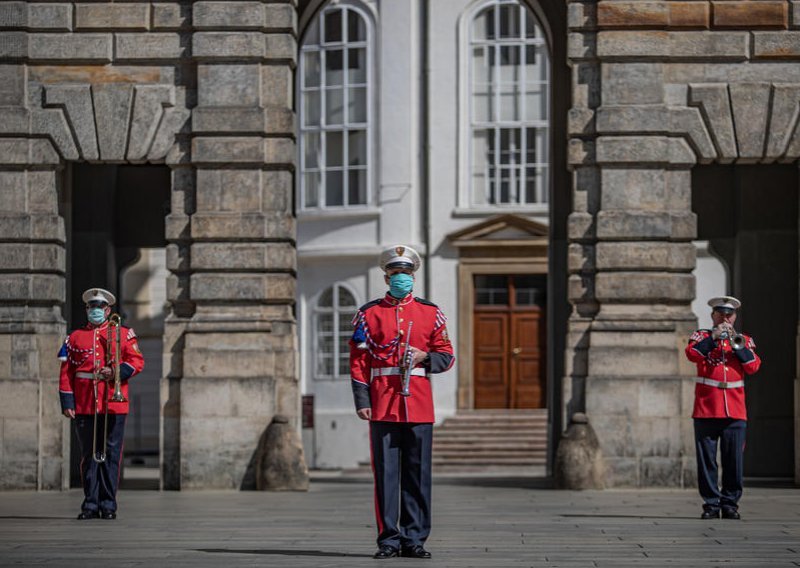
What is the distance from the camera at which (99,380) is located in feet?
52.8

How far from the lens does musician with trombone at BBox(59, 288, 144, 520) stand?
16016 millimetres

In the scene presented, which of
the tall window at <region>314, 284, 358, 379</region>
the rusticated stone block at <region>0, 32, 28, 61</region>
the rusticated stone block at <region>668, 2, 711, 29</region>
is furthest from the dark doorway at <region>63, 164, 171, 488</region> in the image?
the tall window at <region>314, 284, 358, 379</region>

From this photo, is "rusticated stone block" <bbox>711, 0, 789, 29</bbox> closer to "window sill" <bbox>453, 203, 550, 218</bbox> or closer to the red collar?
the red collar

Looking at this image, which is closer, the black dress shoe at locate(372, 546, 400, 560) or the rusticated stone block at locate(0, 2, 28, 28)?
the black dress shoe at locate(372, 546, 400, 560)

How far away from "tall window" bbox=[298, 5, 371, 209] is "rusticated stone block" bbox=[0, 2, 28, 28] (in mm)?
18136

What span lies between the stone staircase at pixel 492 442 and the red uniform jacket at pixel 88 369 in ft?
54.1

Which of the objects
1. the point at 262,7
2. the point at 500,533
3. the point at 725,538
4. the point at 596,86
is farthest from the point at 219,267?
the point at 725,538

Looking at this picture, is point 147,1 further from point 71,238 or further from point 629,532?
point 629,532

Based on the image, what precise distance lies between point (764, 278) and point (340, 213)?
1616 centimetres

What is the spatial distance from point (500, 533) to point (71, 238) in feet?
29.2

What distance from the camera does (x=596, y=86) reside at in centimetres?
2030

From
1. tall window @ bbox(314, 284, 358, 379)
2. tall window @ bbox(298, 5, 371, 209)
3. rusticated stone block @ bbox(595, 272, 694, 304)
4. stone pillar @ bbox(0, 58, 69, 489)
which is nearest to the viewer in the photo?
stone pillar @ bbox(0, 58, 69, 489)

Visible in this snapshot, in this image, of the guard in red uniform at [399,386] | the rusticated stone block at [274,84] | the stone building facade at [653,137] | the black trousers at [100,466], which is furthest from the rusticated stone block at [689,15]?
the guard in red uniform at [399,386]

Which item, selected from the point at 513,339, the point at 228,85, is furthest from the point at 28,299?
the point at 513,339
